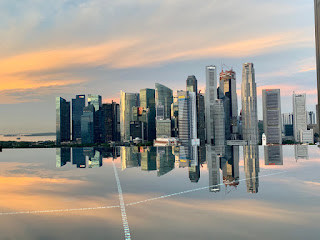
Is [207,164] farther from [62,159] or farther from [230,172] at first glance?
[62,159]

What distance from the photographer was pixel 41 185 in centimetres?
2297

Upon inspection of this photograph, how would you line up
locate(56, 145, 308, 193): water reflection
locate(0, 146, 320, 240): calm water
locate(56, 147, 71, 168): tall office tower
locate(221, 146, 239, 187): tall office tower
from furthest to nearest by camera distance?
locate(56, 147, 71, 168): tall office tower < locate(56, 145, 308, 193): water reflection < locate(221, 146, 239, 187): tall office tower < locate(0, 146, 320, 240): calm water

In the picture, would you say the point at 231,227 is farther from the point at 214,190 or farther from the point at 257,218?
the point at 214,190

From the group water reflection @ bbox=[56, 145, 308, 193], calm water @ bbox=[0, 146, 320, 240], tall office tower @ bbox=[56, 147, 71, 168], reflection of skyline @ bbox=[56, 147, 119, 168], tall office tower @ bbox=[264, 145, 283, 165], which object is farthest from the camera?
tall office tower @ bbox=[56, 147, 71, 168]

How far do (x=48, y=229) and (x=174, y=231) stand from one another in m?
4.97

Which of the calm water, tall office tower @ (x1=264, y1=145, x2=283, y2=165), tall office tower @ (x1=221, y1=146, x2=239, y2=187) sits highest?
the calm water

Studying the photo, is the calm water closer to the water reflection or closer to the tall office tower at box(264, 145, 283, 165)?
the water reflection

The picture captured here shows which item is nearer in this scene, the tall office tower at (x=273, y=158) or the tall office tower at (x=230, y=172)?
the tall office tower at (x=230, y=172)

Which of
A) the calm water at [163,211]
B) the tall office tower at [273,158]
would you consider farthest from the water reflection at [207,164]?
the calm water at [163,211]

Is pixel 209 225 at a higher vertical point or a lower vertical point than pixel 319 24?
lower

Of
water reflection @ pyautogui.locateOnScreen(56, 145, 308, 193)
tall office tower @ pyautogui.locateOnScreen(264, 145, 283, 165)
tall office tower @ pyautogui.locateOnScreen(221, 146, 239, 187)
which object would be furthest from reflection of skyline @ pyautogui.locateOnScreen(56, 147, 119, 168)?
tall office tower @ pyautogui.locateOnScreen(264, 145, 283, 165)

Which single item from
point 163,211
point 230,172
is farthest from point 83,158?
point 163,211

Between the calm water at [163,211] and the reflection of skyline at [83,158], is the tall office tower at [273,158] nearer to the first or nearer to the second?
the calm water at [163,211]

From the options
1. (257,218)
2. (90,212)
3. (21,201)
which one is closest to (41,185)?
(21,201)
